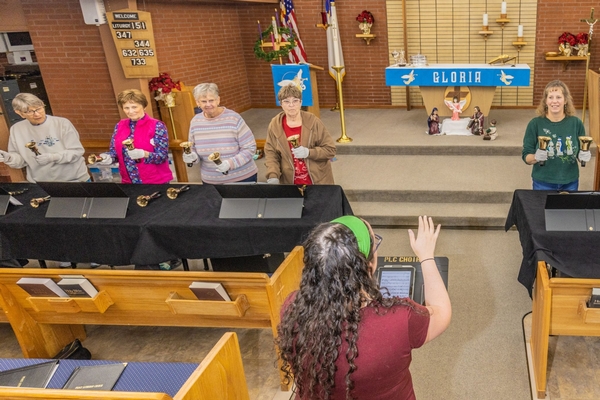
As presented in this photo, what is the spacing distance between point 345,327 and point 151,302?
170 cm

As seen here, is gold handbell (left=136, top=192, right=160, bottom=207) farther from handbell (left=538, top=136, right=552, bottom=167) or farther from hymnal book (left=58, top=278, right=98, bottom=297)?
handbell (left=538, top=136, right=552, bottom=167)

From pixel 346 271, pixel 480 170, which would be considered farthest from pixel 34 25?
pixel 346 271

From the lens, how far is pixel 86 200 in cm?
351

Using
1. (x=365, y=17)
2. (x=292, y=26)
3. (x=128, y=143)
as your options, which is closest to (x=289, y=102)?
(x=128, y=143)

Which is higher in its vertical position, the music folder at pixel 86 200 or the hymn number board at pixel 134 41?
the hymn number board at pixel 134 41

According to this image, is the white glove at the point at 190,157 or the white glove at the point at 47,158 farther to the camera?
the white glove at the point at 47,158

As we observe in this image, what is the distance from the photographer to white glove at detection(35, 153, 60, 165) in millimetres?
3938

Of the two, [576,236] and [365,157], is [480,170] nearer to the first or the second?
[365,157]

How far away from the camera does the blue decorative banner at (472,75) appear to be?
642 centimetres

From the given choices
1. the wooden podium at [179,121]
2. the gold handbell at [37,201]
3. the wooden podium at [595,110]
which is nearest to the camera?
the gold handbell at [37,201]

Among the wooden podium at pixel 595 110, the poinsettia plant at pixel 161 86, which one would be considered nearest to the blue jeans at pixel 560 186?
the wooden podium at pixel 595 110

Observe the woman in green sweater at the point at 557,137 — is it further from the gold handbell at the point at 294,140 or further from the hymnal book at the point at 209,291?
the hymnal book at the point at 209,291

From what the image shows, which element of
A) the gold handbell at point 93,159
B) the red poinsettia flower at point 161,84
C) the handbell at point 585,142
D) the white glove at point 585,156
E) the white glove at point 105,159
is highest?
the red poinsettia flower at point 161,84

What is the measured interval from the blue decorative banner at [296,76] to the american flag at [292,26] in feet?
2.20
